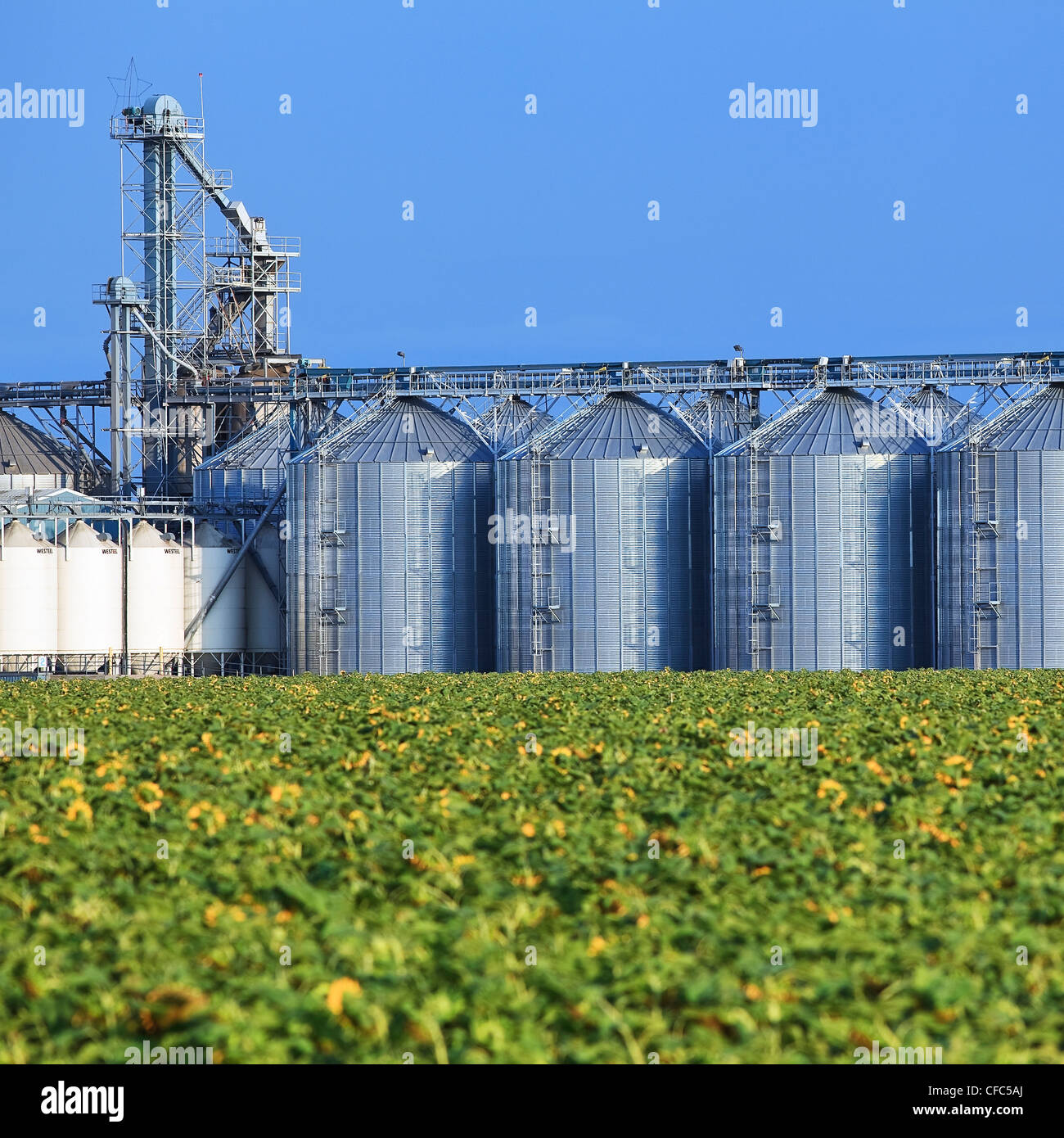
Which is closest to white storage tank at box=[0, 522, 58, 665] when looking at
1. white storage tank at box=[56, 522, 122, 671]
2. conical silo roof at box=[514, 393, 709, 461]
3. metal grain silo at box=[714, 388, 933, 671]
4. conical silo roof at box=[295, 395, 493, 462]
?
white storage tank at box=[56, 522, 122, 671]

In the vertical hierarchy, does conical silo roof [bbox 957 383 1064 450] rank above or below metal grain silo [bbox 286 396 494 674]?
above

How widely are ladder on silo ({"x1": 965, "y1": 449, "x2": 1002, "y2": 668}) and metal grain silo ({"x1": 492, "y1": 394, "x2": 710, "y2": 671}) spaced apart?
1064 cm

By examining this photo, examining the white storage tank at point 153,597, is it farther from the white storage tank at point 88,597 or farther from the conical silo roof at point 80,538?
the conical silo roof at point 80,538

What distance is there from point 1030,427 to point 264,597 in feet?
114

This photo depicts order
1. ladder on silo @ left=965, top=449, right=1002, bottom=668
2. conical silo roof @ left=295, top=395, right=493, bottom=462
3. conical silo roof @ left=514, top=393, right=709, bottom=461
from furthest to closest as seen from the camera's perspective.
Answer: conical silo roof @ left=295, top=395, right=493, bottom=462, conical silo roof @ left=514, top=393, right=709, bottom=461, ladder on silo @ left=965, top=449, right=1002, bottom=668

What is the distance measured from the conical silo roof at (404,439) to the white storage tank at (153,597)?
302 inches

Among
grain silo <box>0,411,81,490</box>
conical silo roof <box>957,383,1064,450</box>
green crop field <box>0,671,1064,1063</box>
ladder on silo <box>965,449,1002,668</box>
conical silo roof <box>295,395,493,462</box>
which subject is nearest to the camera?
green crop field <box>0,671,1064,1063</box>

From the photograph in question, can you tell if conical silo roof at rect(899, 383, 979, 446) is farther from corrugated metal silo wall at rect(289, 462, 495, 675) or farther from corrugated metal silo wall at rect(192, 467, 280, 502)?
corrugated metal silo wall at rect(192, 467, 280, 502)

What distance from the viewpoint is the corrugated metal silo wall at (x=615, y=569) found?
200 ft

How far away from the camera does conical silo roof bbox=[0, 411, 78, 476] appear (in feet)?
264

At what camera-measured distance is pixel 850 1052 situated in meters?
8.80

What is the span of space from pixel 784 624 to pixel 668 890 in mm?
48557

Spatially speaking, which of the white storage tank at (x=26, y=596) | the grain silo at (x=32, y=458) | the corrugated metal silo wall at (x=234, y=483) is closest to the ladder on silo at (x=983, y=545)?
the corrugated metal silo wall at (x=234, y=483)
